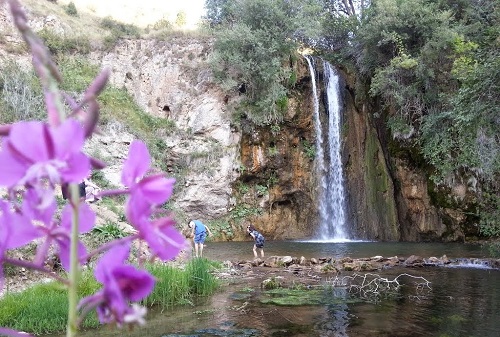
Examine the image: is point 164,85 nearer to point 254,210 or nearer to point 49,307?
point 254,210

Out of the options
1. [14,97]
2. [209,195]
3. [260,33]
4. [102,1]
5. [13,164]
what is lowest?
[13,164]

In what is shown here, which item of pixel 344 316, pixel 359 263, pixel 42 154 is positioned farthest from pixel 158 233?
pixel 359 263

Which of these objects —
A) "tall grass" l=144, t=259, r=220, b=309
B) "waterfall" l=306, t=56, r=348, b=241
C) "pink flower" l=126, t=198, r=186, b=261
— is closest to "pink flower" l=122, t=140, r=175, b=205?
"pink flower" l=126, t=198, r=186, b=261

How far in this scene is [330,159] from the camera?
76.2 feet

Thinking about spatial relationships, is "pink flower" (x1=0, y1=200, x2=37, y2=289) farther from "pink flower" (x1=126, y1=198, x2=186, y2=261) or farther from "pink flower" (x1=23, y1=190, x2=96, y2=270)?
"pink flower" (x1=126, y1=198, x2=186, y2=261)

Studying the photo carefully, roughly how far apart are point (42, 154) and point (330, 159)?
2305 cm

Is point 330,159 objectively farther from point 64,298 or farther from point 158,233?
point 158,233

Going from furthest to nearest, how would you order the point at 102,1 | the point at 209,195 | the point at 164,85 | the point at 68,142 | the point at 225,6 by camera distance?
1. the point at 102,1
2. the point at 225,6
3. the point at 164,85
4. the point at 209,195
5. the point at 68,142

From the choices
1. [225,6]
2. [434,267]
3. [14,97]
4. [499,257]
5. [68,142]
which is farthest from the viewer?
[225,6]

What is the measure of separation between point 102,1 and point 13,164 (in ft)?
130

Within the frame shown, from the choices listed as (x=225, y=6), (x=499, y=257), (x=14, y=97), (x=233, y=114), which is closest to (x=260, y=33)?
(x=233, y=114)

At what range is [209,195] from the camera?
22.1 meters

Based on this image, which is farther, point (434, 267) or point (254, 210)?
point (254, 210)

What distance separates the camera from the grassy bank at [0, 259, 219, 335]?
232 inches
